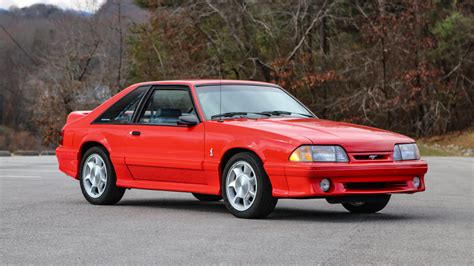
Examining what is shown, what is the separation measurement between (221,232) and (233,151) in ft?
5.47

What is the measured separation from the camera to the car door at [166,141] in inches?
440

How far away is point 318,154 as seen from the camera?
10102 mm

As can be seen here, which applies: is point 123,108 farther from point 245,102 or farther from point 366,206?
point 366,206

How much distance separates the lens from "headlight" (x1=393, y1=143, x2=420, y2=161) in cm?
1055

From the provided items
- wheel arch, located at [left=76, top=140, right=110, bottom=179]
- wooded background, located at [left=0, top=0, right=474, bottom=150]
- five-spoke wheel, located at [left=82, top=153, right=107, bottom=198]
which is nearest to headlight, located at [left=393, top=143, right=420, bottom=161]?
→ five-spoke wheel, located at [left=82, top=153, right=107, bottom=198]

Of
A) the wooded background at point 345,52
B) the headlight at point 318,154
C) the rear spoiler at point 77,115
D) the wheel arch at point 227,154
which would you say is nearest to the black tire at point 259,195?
the wheel arch at point 227,154

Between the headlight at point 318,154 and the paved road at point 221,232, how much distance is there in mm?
624

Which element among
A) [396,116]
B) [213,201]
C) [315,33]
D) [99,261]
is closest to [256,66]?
[315,33]

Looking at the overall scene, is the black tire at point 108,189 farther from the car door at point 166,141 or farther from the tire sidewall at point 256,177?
the tire sidewall at point 256,177

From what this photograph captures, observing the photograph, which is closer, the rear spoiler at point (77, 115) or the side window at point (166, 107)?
the side window at point (166, 107)

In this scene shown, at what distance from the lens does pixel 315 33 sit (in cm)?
4441

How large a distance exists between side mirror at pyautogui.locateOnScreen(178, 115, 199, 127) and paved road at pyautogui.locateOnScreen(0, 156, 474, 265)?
0.96 meters

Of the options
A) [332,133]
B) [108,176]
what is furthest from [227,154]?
[108,176]

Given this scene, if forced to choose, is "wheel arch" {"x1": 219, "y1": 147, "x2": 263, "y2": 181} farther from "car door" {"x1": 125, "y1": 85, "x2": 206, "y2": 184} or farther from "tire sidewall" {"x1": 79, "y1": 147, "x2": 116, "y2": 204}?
"tire sidewall" {"x1": 79, "y1": 147, "x2": 116, "y2": 204}
